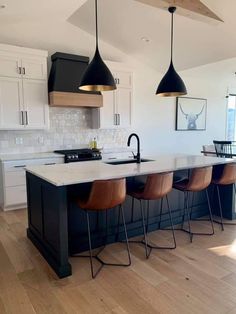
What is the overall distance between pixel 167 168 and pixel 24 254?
1823mm

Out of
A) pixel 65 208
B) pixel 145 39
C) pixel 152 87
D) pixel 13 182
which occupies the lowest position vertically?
pixel 13 182

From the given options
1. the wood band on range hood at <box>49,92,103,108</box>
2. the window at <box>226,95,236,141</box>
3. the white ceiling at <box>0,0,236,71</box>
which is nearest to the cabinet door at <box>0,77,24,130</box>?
the wood band on range hood at <box>49,92,103,108</box>

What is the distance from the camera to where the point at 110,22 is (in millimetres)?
4793

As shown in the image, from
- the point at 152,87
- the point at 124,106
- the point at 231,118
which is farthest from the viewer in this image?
Answer: the point at 231,118

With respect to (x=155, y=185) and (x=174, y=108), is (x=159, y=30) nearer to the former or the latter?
(x=174, y=108)

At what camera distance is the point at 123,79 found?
5.39 metres

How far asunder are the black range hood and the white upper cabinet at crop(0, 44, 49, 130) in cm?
17

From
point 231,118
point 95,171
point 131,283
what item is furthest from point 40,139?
point 231,118

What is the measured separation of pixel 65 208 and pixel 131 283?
0.88 meters

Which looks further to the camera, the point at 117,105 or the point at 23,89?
the point at 117,105

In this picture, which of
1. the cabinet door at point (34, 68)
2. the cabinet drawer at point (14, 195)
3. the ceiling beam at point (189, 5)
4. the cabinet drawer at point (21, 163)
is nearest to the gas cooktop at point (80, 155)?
the cabinet drawer at point (21, 163)

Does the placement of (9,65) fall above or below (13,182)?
above

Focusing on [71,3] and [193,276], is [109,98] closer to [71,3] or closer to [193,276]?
[71,3]

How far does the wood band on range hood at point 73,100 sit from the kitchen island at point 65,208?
1.84m
